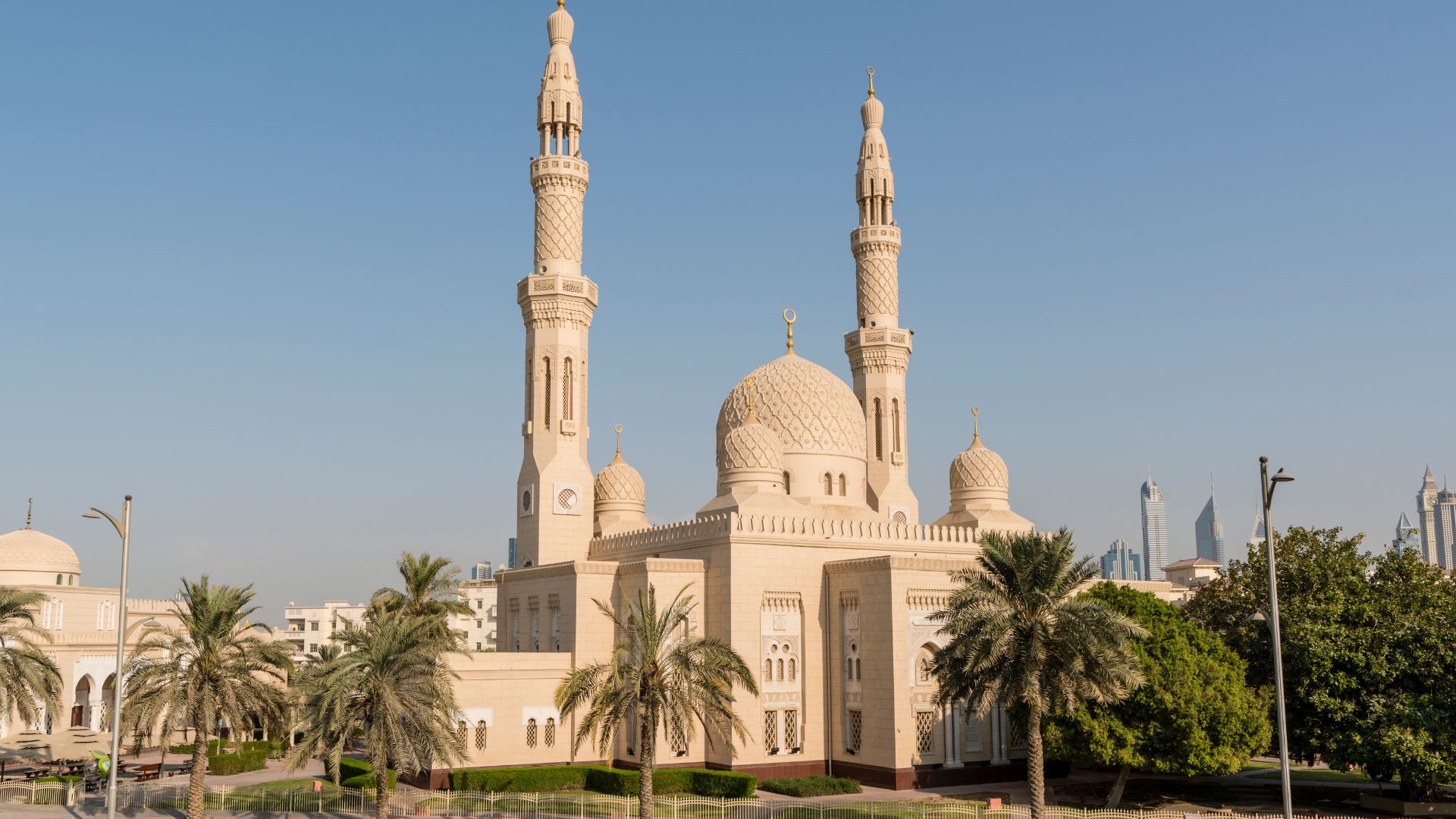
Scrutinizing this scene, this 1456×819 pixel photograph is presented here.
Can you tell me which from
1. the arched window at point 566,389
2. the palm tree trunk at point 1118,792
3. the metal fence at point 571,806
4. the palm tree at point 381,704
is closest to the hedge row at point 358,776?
the metal fence at point 571,806

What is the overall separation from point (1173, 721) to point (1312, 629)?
4.58 metres

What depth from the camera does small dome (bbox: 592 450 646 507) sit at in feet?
151

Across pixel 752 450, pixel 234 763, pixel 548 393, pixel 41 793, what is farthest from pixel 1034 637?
pixel 234 763

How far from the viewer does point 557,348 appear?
43625 millimetres

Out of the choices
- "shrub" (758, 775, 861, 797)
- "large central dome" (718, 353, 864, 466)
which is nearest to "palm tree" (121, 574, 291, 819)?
"shrub" (758, 775, 861, 797)

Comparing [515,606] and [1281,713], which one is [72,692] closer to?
[515,606]

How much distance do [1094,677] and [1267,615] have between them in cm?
984

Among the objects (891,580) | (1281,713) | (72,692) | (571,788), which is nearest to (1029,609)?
(1281,713)

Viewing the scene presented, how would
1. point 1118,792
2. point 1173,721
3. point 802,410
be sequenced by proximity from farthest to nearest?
point 802,410, point 1118,792, point 1173,721

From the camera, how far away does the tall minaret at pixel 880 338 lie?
4766cm

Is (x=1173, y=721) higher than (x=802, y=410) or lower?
lower

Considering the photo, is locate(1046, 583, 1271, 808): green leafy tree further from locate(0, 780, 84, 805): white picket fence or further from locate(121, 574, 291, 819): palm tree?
locate(0, 780, 84, 805): white picket fence

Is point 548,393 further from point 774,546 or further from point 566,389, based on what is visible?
point 774,546

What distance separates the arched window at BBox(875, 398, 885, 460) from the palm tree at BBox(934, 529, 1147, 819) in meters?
20.6
